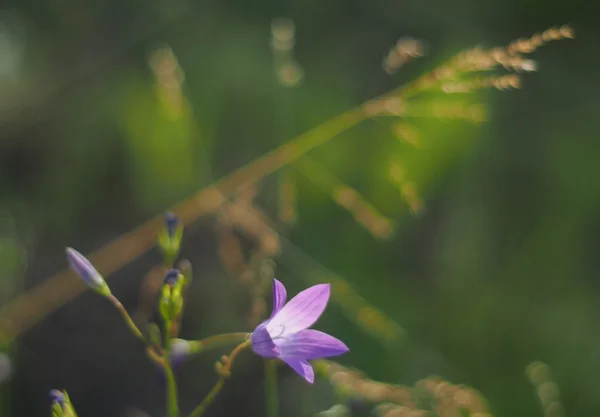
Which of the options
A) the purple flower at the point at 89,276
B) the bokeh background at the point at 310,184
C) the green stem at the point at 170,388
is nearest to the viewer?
the green stem at the point at 170,388

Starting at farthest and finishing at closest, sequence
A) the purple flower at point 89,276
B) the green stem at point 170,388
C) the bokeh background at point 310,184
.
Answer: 1. the bokeh background at point 310,184
2. the purple flower at point 89,276
3. the green stem at point 170,388

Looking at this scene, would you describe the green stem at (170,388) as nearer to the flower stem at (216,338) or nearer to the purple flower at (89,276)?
the flower stem at (216,338)

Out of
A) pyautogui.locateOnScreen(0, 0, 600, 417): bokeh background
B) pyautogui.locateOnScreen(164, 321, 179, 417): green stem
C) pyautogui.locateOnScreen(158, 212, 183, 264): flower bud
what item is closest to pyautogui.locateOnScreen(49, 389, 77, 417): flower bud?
pyautogui.locateOnScreen(164, 321, 179, 417): green stem

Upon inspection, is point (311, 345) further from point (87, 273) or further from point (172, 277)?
point (87, 273)

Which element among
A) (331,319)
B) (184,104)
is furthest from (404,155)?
(184,104)

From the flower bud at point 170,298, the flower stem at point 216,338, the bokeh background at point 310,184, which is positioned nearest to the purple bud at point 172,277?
the flower bud at point 170,298

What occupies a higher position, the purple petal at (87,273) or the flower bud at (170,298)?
the purple petal at (87,273)

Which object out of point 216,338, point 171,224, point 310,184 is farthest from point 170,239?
point 310,184

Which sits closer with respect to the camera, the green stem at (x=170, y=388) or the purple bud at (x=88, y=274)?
the green stem at (x=170, y=388)
